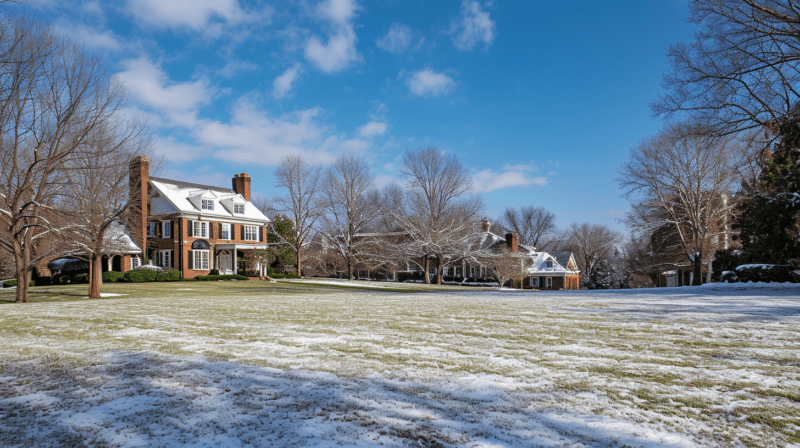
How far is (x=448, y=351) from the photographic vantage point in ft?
17.6

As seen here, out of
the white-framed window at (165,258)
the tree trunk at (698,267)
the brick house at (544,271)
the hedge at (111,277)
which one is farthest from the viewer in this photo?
the brick house at (544,271)

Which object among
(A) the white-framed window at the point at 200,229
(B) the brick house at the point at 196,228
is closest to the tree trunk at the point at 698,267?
(B) the brick house at the point at 196,228

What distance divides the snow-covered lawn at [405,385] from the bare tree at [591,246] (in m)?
63.7

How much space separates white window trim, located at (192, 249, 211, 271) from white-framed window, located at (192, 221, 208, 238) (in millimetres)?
1276

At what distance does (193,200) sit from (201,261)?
200 inches

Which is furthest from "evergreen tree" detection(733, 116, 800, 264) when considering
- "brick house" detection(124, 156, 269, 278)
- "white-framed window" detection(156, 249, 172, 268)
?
"white-framed window" detection(156, 249, 172, 268)

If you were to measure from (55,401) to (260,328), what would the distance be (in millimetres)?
3722

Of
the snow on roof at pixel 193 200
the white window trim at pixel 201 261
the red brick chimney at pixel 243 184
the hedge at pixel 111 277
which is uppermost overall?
the red brick chimney at pixel 243 184

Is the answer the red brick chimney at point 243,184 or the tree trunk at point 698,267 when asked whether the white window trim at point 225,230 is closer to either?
the red brick chimney at point 243,184

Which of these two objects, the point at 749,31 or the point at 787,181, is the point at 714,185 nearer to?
the point at 787,181

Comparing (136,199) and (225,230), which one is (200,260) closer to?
(225,230)

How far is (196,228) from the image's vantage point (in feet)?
121

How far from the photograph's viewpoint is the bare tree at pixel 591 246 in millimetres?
66938

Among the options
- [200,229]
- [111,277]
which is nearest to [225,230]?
[200,229]
